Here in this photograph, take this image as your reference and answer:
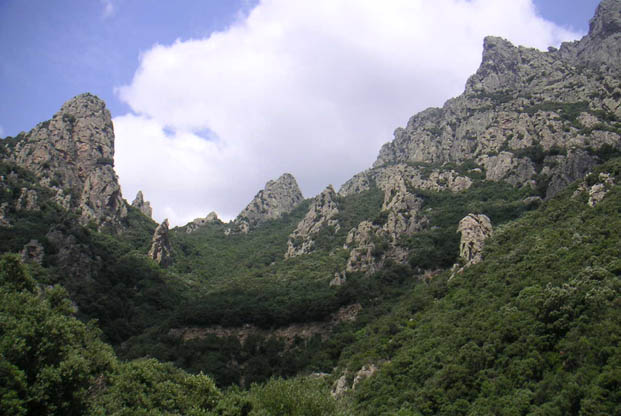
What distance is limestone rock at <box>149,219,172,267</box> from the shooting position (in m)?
110

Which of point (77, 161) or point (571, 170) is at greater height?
point (77, 161)

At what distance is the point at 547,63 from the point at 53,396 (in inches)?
7176

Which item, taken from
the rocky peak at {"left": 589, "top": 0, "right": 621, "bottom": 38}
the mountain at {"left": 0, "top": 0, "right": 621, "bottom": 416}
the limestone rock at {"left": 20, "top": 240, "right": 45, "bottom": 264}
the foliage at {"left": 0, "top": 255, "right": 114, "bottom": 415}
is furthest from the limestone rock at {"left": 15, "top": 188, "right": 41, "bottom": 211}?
the rocky peak at {"left": 589, "top": 0, "right": 621, "bottom": 38}

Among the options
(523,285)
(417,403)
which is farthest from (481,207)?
(417,403)

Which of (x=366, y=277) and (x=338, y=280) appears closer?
(x=366, y=277)

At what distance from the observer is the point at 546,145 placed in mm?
102125

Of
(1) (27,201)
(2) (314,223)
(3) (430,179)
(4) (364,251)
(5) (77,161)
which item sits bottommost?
(4) (364,251)

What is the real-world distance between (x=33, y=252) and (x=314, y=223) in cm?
7638

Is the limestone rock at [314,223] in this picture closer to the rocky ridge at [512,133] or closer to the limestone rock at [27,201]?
the rocky ridge at [512,133]

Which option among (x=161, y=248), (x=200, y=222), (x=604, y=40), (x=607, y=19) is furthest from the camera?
(x=200, y=222)

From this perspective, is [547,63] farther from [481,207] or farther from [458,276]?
[458,276]

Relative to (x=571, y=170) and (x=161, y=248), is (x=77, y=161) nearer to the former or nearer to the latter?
(x=161, y=248)

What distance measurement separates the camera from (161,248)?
369 ft

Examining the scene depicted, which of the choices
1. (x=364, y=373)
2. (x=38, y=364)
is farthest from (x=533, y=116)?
(x=38, y=364)
